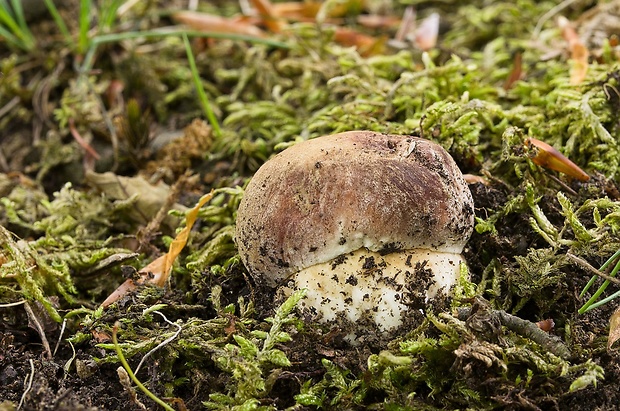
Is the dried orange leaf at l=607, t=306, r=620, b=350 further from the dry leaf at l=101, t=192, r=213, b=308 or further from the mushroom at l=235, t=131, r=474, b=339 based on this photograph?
the dry leaf at l=101, t=192, r=213, b=308

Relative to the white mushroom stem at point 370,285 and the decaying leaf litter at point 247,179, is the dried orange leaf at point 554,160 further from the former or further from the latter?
the white mushroom stem at point 370,285

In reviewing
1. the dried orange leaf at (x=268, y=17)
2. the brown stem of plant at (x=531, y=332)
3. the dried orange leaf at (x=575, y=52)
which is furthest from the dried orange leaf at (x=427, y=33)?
the brown stem of plant at (x=531, y=332)

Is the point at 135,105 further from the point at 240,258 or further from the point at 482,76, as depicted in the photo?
the point at 482,76

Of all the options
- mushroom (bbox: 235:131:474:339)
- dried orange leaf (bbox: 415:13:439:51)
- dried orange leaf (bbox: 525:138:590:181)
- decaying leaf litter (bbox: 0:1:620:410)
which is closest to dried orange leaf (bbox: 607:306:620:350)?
decaying leaf litter (bbox: 0:1:620:410)

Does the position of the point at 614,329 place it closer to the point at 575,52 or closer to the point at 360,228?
the point at 360,228

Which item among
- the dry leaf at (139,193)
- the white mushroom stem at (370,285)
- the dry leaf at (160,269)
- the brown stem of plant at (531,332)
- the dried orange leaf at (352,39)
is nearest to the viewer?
the brown stem of plant at (531,332)

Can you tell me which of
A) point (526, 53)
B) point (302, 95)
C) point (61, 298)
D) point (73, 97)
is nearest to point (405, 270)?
point (61, 298)

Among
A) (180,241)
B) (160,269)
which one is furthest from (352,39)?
(160,269)
